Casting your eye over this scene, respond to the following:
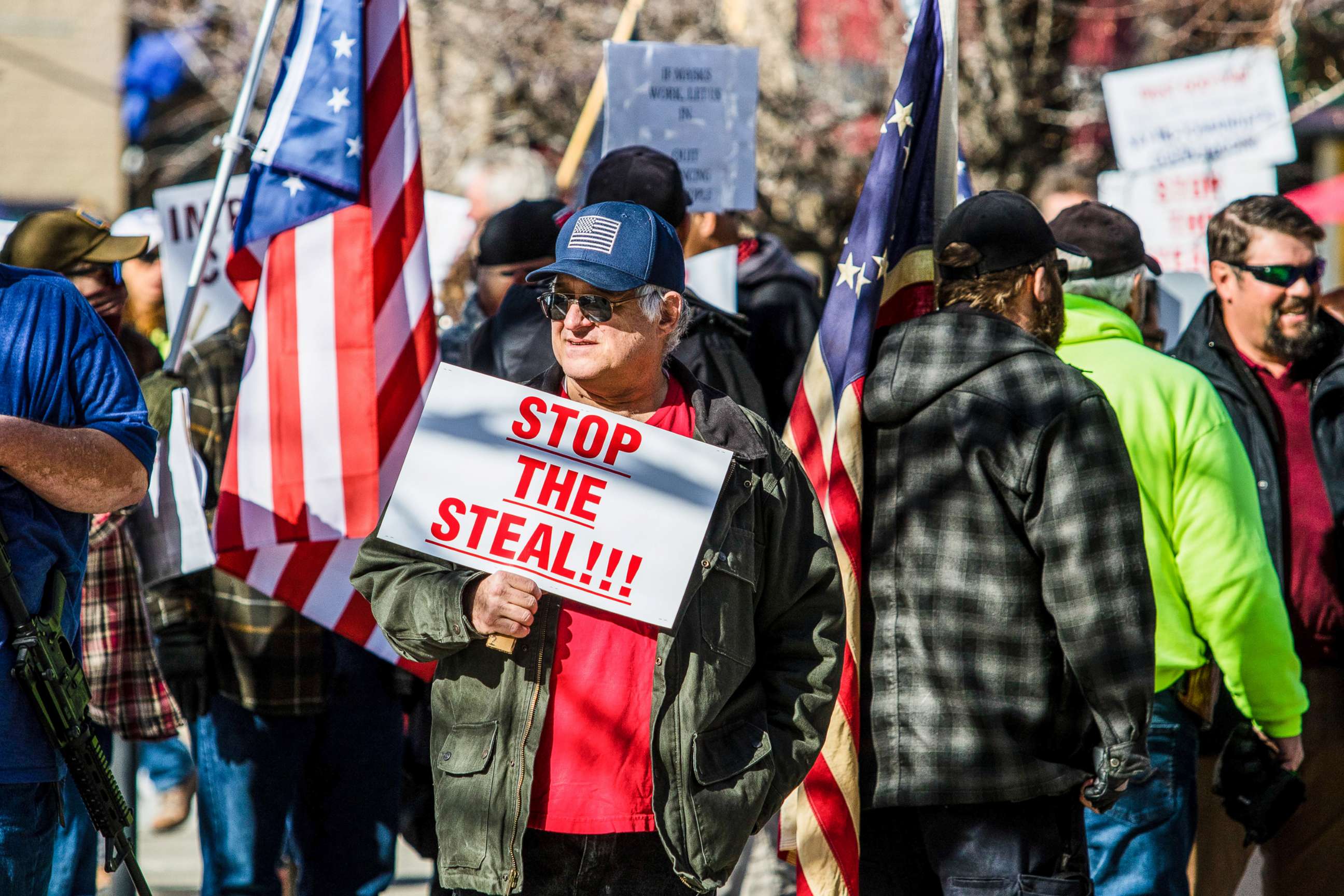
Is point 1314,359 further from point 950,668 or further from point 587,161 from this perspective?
point 587,161

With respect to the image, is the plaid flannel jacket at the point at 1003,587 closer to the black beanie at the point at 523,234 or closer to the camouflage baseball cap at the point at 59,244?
the black beanie at the point at 523,234

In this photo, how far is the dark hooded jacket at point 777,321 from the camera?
5.14 meters

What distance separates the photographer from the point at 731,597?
298cm

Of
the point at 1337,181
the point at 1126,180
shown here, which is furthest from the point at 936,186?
the point at 1337,181

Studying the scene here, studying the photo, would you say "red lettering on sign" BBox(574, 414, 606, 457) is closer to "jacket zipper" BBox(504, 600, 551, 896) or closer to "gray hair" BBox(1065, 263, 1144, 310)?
"jacket zipper" BBox(504, 600, 551, 896)

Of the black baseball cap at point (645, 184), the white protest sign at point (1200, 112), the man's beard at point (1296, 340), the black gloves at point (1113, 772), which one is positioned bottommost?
the black gloves at point (1113, 772)

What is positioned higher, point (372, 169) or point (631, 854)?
point (372, 169)

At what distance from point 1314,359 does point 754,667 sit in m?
2.85

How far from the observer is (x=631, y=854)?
2.91 meters

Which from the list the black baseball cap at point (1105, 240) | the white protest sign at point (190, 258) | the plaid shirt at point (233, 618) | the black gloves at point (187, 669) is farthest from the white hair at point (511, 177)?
the black baseball cap at point (1105, 240)

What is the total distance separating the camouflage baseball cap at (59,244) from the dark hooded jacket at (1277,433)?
341 cm

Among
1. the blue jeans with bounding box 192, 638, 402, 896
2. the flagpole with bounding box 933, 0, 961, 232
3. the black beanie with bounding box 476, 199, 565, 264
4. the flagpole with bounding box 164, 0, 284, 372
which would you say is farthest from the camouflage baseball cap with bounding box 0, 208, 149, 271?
the flagpole with bounding box 933, 0, 961, 232

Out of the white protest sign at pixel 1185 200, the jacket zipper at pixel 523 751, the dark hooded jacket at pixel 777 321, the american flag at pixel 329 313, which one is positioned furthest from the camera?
the white protest sign at pixel 1185 200

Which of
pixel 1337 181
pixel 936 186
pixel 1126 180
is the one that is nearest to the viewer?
pixel 936 186
